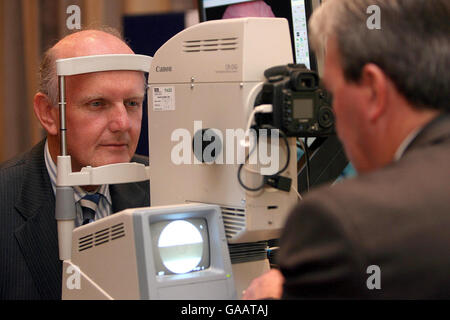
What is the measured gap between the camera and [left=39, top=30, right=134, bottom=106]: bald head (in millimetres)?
1889

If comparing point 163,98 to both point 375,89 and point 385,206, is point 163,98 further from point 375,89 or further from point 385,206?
point 385,206

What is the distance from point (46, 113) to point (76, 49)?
0.25 m

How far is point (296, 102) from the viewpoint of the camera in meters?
1.35

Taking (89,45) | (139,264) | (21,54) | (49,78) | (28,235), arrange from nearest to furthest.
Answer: (139,264), (28,235), (89,45), (49,78), (21,54)

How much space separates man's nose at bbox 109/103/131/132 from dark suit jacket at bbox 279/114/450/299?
99cm

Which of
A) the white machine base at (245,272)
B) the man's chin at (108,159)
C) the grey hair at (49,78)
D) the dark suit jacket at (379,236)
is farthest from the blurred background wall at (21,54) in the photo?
the dark suit jacket at (379,236)

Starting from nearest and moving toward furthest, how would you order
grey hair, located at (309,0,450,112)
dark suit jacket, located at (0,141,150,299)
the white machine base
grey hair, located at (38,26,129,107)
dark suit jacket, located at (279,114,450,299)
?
dark suit jacket, located at (279,114,450,299)
grey hair, located at (309,0,450,112)
the white machine base
dark suit jacket, located at (0,141,150,299)
grey hair, located at (38,26,129,107)

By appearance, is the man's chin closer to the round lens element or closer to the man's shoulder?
the round lens element

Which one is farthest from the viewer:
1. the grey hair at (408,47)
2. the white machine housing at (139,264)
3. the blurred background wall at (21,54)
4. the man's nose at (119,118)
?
the blurred background wall at (21,54)

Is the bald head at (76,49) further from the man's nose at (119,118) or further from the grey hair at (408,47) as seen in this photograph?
the grey hair at (408,47)

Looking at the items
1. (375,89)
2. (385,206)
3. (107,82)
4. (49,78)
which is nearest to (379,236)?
(385,206)

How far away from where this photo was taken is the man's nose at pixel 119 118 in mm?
1834

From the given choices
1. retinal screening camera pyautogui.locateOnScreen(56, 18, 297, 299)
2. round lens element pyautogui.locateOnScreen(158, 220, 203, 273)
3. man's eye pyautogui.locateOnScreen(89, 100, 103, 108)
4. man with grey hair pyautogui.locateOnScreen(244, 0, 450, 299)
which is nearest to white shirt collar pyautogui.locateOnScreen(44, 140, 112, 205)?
man's eye pyautogui.locateOnScreen(89, 100, 103, 108)

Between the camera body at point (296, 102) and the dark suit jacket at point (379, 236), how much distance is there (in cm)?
41
